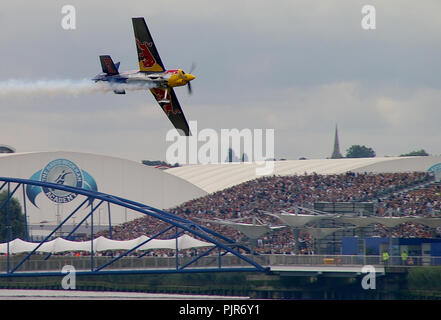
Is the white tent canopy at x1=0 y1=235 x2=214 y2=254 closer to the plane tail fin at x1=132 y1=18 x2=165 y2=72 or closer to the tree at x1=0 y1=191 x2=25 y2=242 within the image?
the tree at x1=0 y1=191 x2=25 y2=242

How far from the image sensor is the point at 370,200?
8612 centimetres

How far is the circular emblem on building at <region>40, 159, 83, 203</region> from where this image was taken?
110938mm

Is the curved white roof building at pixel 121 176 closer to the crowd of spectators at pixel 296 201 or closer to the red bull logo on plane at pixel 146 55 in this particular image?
the crowd of spectators at pixel 296 201

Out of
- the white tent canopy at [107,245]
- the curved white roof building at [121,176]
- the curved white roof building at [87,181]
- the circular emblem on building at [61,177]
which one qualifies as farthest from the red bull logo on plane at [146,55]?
the circular emblem on building at [61,177]

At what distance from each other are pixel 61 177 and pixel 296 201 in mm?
33745

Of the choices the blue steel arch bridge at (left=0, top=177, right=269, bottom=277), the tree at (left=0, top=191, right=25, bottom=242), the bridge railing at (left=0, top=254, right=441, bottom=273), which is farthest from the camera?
the tree at (left=0, top=191, right=25, bottom=242)

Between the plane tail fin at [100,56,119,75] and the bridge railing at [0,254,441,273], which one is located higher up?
the plane tail fin at [100,56,119,75]

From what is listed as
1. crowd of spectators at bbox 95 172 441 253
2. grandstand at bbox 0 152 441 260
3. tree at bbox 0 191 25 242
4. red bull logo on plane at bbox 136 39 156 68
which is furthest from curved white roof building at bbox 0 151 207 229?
red bull logo on plane at bbox 136 39 156 68

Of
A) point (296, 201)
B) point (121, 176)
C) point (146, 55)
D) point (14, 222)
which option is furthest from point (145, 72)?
point (121, 176)

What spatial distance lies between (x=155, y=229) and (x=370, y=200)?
21.3 m

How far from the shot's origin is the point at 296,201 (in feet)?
294

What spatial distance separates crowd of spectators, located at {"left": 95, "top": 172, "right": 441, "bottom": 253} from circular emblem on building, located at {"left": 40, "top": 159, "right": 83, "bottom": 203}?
56.5 feet
